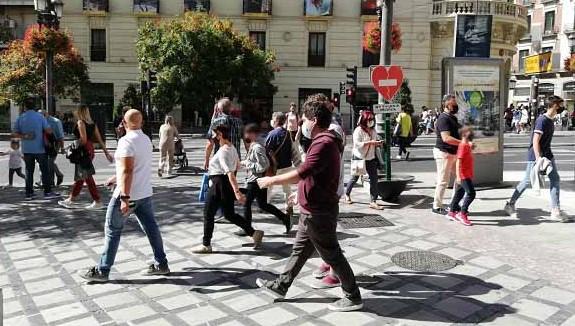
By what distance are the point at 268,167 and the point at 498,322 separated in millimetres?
3208

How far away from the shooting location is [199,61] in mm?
28922

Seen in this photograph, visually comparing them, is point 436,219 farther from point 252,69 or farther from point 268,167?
point 252,69

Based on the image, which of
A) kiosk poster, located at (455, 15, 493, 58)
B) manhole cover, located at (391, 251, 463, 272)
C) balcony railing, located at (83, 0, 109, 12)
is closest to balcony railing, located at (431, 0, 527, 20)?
balcony railing, located at (83, 0, 109, 12)

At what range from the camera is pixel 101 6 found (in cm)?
3500

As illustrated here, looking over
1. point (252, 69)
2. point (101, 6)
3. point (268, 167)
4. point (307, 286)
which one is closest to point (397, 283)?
point (307, 286)

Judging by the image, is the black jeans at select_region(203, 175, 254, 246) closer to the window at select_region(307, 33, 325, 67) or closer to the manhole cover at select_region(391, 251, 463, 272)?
the manhole cover at select_region(391, 251, 463, 272)

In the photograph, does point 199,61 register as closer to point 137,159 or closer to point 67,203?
point 67,203

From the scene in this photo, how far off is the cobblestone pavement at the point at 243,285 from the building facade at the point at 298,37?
2906 cm

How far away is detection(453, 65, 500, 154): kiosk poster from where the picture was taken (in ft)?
33.3

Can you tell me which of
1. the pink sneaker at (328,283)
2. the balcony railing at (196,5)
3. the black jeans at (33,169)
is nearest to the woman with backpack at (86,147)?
the black jeans at (33,169)

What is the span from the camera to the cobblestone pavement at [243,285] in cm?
448

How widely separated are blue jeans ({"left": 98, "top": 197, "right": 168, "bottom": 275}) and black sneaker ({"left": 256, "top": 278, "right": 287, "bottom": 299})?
103 centimetres

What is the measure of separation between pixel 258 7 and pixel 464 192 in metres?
29.5

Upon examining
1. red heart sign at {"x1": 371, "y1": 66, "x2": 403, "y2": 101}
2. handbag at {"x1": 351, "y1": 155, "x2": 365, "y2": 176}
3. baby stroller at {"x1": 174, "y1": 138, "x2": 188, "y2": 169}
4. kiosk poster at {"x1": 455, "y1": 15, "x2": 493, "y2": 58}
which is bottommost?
baby stroller at {"x1": 174, "y1": 138, "x2": 188, "y2": 169}
